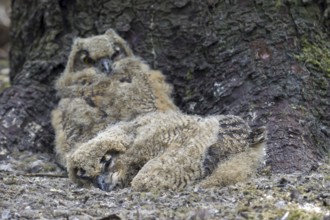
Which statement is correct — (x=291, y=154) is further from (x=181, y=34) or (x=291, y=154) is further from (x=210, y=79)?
(x=181, y=34)

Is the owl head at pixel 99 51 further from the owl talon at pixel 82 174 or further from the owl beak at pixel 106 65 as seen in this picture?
the owl talon at pixel 82 174

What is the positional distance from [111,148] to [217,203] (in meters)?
0.83

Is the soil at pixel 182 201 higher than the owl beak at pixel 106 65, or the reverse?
the owl beak at pixel 106 65

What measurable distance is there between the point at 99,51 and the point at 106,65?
17 centimetres

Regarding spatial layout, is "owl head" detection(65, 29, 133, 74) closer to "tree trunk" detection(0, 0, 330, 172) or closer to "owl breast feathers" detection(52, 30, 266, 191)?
"tree trunk" detection(0, 0, 330, 172)

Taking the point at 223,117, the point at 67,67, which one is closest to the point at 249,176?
the point at 223,117

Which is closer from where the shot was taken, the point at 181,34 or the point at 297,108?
the point at 297,108

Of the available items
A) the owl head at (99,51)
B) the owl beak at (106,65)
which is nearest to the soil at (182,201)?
the owl beak at (106,65)

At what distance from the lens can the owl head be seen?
6.92 meters

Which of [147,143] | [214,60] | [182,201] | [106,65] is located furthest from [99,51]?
[182,201]

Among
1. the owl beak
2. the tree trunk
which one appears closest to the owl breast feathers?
the owl beak

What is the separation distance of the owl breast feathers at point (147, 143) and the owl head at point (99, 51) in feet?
1.36

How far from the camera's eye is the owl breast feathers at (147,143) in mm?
4961

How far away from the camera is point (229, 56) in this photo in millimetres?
6492
